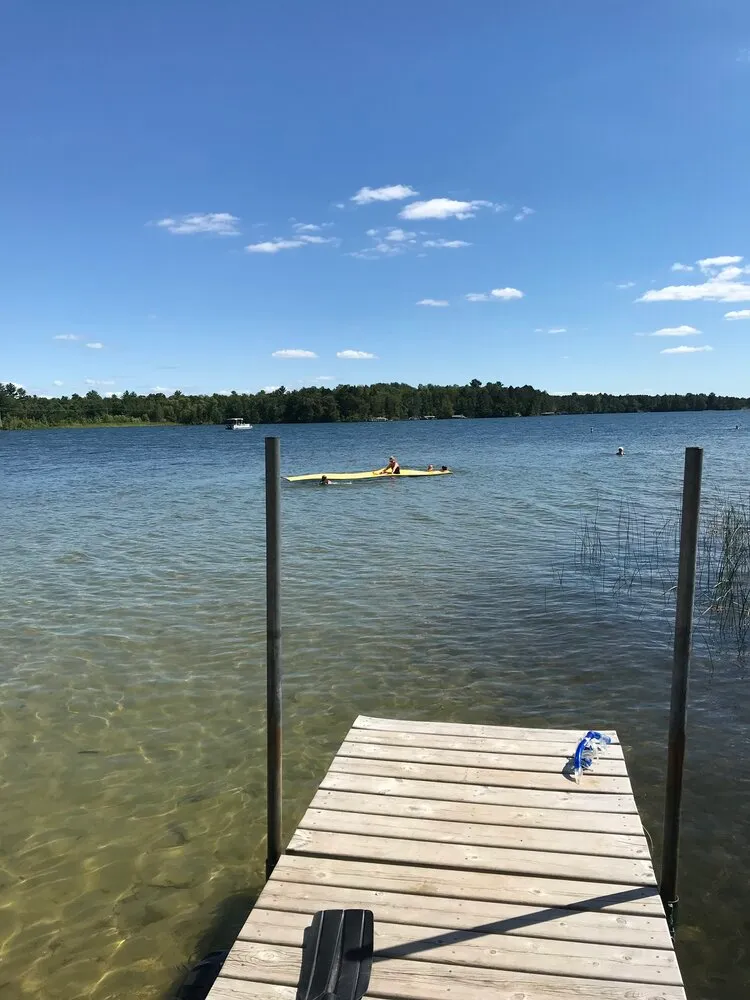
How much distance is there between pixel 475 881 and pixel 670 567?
11.0 metres

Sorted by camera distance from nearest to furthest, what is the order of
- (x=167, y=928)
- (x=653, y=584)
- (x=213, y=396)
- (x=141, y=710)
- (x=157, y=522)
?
1. (x=167, y=928)
2. (x=141, y=710)
3. (x=653, y=584)
4. (x=157, y=522)
5. (x=213, y=396)

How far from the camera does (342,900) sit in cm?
336

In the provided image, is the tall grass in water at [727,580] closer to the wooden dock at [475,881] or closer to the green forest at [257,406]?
the wooden dock at [475,881]

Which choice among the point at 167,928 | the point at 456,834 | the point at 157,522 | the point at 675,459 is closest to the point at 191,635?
the point at 167,928

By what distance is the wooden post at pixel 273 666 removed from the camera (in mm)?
4145

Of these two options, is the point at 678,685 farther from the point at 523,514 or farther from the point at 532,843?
the point at 523,514

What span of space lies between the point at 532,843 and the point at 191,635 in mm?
6389

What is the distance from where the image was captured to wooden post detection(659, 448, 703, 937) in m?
3.80

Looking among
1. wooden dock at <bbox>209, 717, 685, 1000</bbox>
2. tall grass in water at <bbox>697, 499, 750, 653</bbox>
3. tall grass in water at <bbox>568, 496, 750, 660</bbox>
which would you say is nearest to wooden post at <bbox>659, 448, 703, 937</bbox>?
wooden dock at <bbox>209, 717, 685, 1000</bbox>

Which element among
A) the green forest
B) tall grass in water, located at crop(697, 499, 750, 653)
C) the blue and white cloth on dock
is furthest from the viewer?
the green forest

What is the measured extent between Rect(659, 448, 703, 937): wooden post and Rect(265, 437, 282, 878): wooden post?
2.17 metres

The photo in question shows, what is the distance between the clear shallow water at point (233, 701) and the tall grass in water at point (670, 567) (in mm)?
543

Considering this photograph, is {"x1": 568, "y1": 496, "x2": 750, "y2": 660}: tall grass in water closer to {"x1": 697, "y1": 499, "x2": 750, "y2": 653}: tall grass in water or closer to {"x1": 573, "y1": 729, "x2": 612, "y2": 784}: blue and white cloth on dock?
{"x1": 697, "y1": 499, "x2": 750, "y2": 653}: tall grass in water

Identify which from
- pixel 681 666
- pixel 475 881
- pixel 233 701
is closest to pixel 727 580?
pixel 233 701
